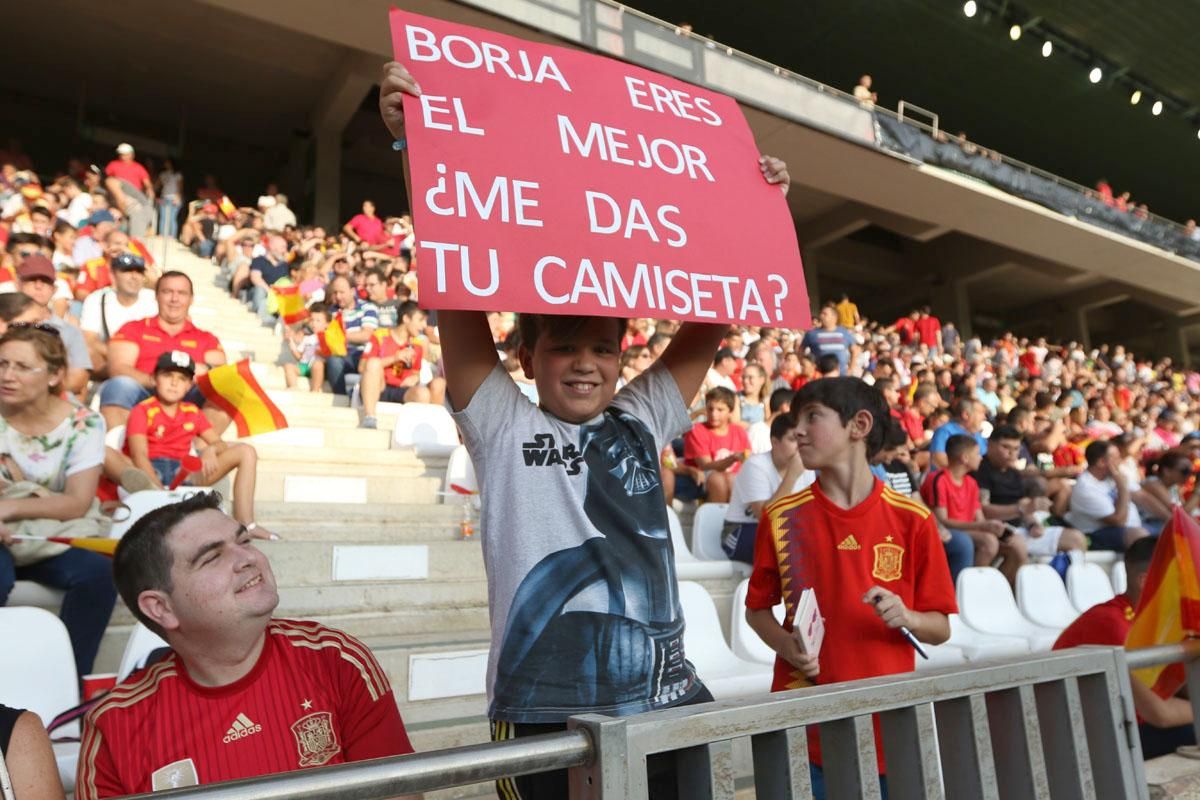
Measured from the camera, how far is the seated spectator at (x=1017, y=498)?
217 inches

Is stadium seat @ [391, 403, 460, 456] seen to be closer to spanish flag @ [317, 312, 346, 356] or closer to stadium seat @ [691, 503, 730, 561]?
spanish flag @ [317, 312, 346, 356]

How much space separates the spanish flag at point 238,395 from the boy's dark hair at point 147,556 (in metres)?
2.80

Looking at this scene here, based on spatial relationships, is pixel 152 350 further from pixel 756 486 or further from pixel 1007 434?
pixel 1007 434

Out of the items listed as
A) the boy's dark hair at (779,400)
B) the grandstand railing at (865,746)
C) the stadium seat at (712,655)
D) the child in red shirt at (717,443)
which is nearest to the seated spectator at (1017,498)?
the boy's dark hair at (779,400)

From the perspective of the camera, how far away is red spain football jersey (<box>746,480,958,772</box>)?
1570 mm

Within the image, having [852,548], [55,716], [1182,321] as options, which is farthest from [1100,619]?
[1182,321]

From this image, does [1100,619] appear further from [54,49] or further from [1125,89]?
[1125,89]

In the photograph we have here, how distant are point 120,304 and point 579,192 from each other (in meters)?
4.77

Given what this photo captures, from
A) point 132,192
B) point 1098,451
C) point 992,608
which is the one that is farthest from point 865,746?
point 132,192

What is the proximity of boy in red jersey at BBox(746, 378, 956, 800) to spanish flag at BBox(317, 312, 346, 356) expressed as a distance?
4.65 meters

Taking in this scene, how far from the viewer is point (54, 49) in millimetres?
11828

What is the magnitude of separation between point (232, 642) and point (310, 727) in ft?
0.60

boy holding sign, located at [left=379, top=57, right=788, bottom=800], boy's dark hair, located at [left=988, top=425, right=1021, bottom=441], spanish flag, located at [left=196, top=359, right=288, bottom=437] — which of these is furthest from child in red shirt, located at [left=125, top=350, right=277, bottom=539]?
boy's dark hair, located at [left=988, top=425, right=1021, bottom=441]

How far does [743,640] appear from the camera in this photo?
3.37 meters
